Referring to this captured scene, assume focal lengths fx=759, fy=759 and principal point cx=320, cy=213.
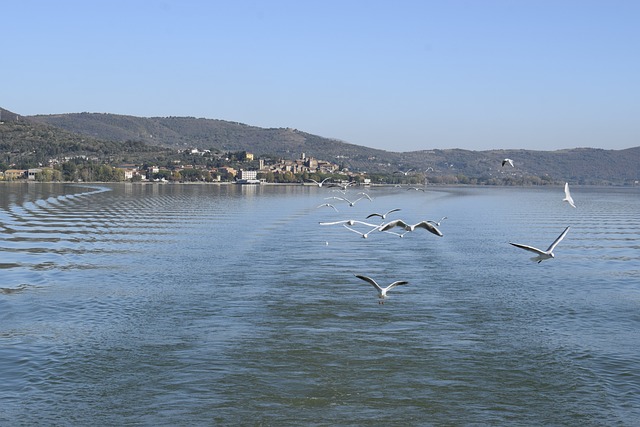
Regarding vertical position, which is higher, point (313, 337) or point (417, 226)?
point (417, 226)

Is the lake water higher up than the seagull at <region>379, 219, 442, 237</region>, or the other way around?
the seagull at <region>379, 219, 442, 237</region>

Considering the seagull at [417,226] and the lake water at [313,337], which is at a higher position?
the seagull at [417,226]

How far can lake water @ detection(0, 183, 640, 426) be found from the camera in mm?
13547

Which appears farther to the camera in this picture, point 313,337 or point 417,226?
point 417,226

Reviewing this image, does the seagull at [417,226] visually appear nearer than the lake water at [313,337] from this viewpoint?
No

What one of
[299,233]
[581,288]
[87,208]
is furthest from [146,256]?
[87,208]

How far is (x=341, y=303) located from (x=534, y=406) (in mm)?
9083

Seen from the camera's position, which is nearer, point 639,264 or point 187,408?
point 187,408

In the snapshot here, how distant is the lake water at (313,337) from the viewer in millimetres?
13547

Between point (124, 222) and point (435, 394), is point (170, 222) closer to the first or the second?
point (124, 222)

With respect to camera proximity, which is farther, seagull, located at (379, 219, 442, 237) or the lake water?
seagull, located at (379, 219, 442, 237)

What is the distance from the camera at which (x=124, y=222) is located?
5312 cm

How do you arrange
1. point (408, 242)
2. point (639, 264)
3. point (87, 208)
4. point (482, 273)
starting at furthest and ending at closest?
point (87, 208)
point (408, 242)
point (639, 264)
point (482, 273)

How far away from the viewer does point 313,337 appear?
1830 cm
